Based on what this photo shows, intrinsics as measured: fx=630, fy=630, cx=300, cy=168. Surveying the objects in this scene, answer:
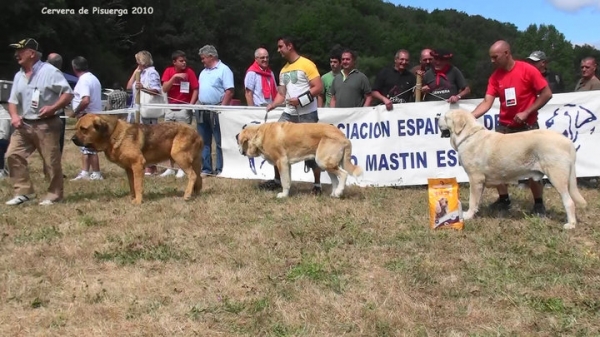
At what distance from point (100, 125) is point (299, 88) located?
258 cm

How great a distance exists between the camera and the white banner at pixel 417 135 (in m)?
8.71

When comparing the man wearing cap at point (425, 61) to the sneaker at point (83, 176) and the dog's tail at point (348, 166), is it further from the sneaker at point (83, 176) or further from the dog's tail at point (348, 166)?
the sneaker at point (83, 176)

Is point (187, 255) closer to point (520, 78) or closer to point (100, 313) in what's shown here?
point (100, 313)

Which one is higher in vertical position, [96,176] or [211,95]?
[211,95]

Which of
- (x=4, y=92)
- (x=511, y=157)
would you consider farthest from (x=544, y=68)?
(x=4, y=92)

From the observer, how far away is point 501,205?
7211 mm

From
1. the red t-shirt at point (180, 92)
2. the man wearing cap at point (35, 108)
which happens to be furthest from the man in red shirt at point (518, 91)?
the red t-shirt at point (180, 92)

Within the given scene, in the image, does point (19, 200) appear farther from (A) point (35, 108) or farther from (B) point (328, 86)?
(B) point (328, 86)

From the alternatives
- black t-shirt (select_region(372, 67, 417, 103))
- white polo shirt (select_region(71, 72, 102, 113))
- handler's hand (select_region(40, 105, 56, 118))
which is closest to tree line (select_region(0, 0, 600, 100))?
black t-shirt (select_region(372, 67, 417, 103))

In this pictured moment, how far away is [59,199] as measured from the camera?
8.11 meters

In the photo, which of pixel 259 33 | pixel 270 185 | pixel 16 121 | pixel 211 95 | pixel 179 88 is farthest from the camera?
pixel 259 33

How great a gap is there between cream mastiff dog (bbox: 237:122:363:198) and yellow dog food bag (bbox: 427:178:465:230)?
171cm

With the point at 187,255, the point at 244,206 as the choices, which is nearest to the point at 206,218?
the point at 244,206

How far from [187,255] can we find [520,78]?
3952mm
